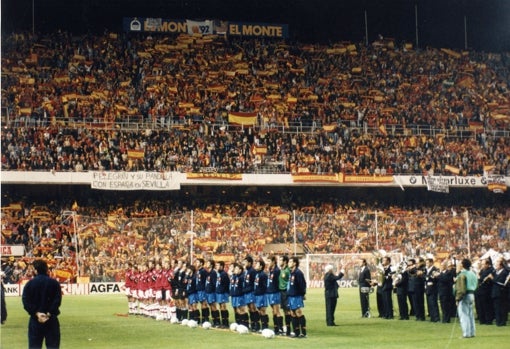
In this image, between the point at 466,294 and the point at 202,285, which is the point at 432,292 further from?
the point at 202,285

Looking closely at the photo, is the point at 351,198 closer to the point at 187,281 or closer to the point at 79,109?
the point at 79,109

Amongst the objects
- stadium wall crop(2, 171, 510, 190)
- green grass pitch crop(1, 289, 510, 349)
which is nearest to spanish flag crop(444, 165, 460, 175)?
stadium wall crop(2, 171, 510, 190)

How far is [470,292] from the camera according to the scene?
65.4 feet

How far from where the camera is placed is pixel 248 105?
2098 inches

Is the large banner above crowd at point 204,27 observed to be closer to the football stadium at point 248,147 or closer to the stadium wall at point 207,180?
the football stadium at point 248,147

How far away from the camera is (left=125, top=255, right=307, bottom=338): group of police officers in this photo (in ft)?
69.1

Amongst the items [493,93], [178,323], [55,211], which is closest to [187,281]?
[178,323]

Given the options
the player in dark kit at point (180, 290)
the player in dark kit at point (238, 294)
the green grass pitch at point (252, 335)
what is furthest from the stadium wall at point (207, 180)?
the player in dark kit at point (238, 294)

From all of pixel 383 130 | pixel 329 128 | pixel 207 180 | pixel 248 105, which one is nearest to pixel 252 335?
pixel 207 180

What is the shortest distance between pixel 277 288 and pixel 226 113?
104ft

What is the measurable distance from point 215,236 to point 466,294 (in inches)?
849

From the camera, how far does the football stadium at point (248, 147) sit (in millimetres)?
39781

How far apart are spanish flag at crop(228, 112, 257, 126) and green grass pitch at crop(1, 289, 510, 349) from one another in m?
22.7

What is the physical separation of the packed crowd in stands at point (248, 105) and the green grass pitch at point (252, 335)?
19.0 m
